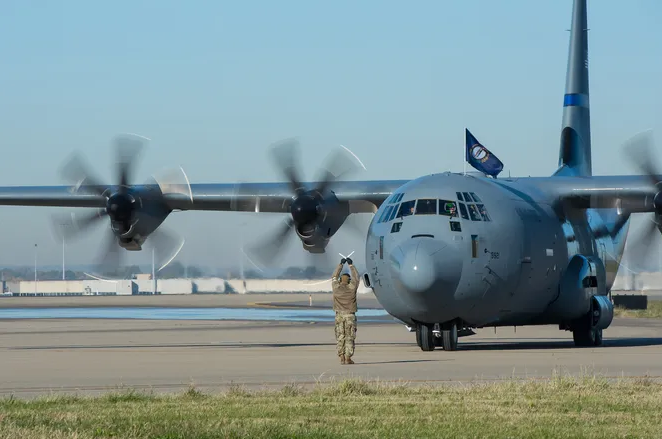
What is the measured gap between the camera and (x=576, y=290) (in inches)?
1170

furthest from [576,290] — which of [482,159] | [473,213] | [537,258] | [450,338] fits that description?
[482,159]

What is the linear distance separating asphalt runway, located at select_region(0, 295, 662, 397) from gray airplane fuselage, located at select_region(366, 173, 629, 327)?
1.02 m

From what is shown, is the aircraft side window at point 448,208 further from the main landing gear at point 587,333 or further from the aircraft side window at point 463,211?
the main landing gear at point 587,333

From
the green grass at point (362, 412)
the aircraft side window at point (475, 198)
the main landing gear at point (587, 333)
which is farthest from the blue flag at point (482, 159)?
the green grass at point (362, 412)

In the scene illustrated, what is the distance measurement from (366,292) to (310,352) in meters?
110

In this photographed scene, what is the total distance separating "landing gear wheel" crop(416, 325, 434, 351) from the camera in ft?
87.1

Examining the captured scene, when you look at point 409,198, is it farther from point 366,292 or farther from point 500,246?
point 366,292

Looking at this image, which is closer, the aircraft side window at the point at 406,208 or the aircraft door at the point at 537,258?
the aircraft side window at the point at 406,208

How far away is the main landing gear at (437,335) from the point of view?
26.5m

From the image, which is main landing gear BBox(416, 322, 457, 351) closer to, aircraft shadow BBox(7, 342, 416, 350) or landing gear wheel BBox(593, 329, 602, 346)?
aircraft shadow BBox(7, 342, 416, 350)

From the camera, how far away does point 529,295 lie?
27.9 m

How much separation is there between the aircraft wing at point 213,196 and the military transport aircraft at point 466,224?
0.14 feet

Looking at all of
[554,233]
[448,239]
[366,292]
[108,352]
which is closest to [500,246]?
[448,239]

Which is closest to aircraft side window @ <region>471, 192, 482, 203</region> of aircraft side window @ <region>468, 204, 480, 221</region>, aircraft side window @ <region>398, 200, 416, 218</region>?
aircraft side window @ <region>468, 204, 480, 221</region>
